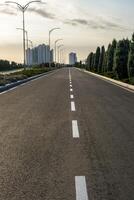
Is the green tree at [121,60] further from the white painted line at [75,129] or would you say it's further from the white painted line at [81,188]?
the white painted line at [81,188]

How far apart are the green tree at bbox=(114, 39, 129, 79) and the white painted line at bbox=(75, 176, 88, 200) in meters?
39.8

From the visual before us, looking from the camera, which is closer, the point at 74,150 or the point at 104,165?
the point at 104,165

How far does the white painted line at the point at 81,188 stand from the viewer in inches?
212

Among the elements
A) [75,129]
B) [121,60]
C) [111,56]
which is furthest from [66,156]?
[111,56]

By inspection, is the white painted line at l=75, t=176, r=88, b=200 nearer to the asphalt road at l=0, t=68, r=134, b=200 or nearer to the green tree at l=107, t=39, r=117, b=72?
the asphalt road at l=0, t=68, r=134, b=200

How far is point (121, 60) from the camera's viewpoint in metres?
45.8

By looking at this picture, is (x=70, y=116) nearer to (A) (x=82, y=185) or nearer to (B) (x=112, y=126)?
(B) (x=112, y=126)

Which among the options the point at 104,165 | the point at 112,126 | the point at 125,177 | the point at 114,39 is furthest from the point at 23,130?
the point at 114,39

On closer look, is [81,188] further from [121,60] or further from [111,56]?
[111,56]

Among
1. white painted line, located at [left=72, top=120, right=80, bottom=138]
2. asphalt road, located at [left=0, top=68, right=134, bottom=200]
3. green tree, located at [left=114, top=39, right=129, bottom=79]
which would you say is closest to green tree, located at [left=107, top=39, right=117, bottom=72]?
green tree, located at [left=114, top=39, right=129, bottom=79]

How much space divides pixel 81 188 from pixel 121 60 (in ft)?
134

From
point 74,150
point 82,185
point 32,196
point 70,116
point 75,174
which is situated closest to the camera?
point 32,196

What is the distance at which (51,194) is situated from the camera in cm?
546

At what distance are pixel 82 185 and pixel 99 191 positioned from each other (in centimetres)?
34
